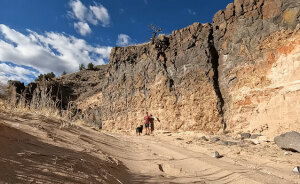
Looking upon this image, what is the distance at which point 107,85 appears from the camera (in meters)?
19.5

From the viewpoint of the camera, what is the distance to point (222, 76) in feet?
40.7

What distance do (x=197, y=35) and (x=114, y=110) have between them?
8.89 meters

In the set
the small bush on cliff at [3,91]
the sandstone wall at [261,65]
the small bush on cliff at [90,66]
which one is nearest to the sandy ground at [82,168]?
the small bush on cliff at [3,91]

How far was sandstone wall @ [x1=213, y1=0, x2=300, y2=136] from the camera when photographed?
9.02m

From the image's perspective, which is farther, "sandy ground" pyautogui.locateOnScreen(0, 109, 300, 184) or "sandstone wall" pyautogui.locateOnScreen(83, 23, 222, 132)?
"sandstone wall" pyautogui.locateOnScreen(83, 23, 222, 132)

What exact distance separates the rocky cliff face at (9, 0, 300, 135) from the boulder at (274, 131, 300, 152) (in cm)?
237

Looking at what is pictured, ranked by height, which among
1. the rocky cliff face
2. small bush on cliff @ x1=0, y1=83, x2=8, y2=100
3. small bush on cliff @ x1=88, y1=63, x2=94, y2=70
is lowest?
small bush on cliff @ x1=0, y1=83, x2=8, y2=100

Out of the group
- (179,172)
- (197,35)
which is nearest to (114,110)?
(197,35)

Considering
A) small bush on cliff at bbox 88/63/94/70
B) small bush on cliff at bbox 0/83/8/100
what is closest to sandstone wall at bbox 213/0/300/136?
small bush on cliff at bbox 0/83/8/100

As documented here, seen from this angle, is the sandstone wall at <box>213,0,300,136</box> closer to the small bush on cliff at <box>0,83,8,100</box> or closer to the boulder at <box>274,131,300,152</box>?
the boulder at <box>274,131,300,152</box>

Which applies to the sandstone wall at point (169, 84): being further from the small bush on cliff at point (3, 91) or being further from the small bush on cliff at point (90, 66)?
the small bush on cliff at point (90, 66)

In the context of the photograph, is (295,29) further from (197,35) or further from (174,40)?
(174,40)

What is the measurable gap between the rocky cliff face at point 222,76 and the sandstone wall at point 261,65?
0.04m

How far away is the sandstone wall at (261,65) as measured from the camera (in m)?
9.02
